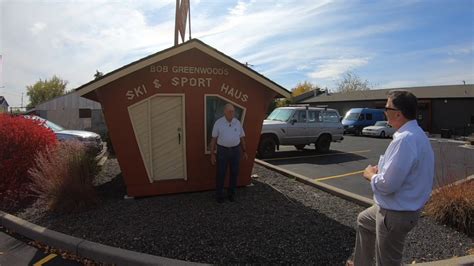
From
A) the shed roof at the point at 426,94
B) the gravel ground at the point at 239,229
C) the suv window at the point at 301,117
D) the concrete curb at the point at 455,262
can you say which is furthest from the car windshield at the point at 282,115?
the shed roof at the point at 426,94

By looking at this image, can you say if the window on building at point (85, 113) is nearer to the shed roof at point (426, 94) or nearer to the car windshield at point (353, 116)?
the car windshield at point (353, 116)

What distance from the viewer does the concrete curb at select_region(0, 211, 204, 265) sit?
4438 millimetres

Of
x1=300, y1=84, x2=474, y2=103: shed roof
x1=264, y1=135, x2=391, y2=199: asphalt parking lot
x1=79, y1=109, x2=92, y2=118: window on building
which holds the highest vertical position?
x1=300, y1=84, x2=474, y2=103: shed roof

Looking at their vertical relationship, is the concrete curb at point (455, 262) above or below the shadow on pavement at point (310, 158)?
below

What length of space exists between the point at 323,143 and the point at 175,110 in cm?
1005

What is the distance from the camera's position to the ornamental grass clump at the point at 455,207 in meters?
5.83

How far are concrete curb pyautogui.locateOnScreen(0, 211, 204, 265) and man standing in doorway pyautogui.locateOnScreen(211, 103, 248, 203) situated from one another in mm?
2534

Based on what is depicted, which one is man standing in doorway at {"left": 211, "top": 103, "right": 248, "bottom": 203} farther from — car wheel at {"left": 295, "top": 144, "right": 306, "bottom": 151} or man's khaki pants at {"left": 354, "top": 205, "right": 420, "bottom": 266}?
car wheel at {"left": 295, "top": 144, "right": 306, "bottom": 151}

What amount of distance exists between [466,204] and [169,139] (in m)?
5.27

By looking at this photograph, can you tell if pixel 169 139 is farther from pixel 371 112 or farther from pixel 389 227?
pixel 371 112

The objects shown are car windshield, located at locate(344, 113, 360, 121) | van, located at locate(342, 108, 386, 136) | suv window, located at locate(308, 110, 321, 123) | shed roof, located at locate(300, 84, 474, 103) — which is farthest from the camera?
shed roof, located at locate(300, 84, 474, 103)

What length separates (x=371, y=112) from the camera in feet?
110

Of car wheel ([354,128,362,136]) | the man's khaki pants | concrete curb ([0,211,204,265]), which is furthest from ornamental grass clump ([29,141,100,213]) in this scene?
car wheel ([354,128,362,136])

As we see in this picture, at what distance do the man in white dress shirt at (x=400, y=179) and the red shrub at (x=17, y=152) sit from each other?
6627 mm
